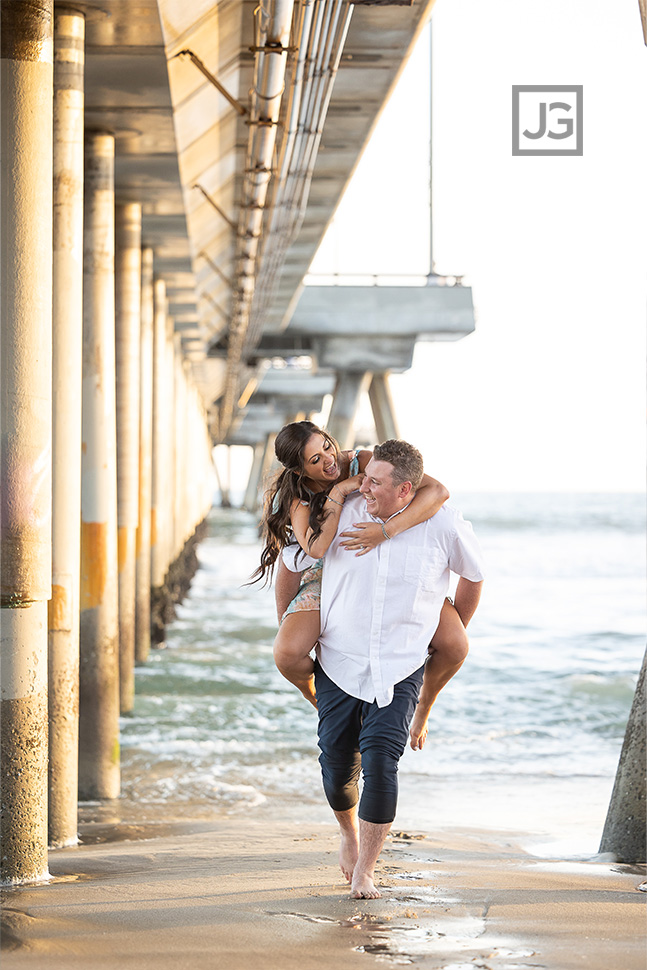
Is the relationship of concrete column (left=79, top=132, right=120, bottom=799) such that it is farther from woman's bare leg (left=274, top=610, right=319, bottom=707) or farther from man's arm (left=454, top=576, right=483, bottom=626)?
man's arm (left=454, top=576, right=483, bottom=626)

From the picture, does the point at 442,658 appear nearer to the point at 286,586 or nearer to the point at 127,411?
the point at 286,586

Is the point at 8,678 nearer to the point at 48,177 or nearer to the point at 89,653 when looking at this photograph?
the point at 48,177

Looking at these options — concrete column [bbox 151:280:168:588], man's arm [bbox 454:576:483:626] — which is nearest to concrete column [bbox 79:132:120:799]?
man's arm [bbox 454:576:483:626]

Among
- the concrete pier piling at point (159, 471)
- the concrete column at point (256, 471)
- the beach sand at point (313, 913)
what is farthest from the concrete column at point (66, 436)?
the concrete column at point (256, 471)

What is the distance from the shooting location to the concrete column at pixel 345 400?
28094 mm

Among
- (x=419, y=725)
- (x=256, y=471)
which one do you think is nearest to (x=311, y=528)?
(x=419, y=725)

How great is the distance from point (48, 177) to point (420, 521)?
200 centimetres

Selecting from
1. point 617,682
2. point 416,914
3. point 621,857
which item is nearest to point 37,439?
point 416,914

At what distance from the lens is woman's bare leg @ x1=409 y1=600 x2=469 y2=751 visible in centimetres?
436

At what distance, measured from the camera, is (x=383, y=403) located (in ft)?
97.8

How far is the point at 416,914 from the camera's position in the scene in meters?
3.74

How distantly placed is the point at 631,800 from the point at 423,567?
1.96 meters

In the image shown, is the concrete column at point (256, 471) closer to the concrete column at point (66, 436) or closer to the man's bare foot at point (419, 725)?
the concrete column at point (66, 436)

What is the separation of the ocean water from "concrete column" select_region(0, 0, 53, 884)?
9.23 feet
